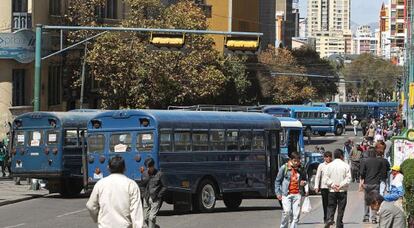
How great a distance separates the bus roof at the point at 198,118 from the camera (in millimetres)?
23828

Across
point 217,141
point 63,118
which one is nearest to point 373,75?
point 63,118

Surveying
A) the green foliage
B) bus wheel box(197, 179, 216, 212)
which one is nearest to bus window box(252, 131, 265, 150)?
bus wheel box(197, 179, 216, 212)

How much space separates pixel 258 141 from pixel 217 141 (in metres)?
1.78

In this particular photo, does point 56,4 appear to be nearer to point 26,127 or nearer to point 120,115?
point 26,127

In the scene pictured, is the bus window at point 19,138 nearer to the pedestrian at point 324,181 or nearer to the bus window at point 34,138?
the bus window at point 34,138

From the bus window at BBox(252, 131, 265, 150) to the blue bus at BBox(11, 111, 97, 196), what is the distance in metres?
6.59

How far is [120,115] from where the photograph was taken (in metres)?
24.4

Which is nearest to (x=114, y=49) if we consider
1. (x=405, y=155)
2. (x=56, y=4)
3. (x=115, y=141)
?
(x=56, y=4)

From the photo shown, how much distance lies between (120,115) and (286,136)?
10716 millimetres

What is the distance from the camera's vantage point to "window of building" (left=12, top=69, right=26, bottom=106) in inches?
1882

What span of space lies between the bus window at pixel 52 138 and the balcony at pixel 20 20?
18.3 metres

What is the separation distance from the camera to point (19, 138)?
30.7 meters

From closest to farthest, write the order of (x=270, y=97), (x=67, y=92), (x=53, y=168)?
(x=53, y=168) → (x=67, y=92) → (x=270, y=97)

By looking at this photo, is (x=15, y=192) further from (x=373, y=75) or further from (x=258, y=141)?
(x=373, y=75)
